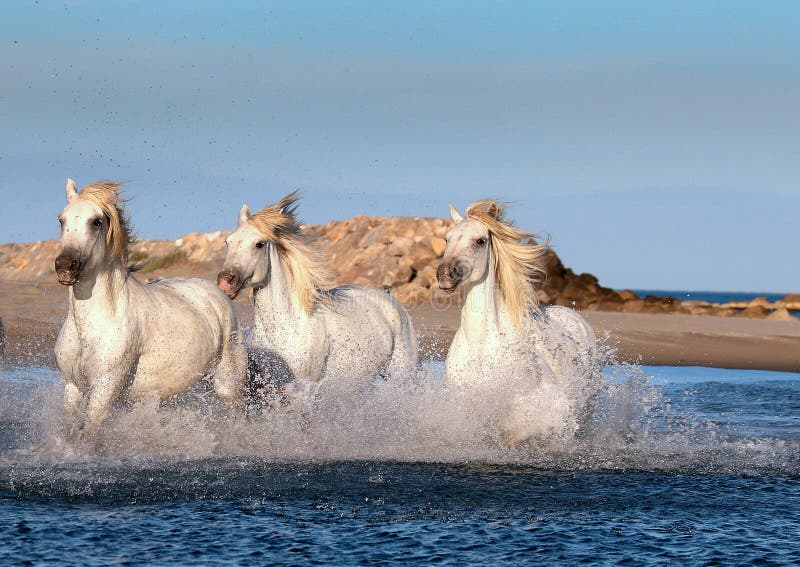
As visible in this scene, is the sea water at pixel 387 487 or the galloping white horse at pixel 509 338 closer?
the sea water at pixel 387 487

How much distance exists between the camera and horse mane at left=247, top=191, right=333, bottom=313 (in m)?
9.45

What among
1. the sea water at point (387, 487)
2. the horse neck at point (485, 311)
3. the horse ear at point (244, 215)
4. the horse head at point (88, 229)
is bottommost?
the sea water at point (387, 487)

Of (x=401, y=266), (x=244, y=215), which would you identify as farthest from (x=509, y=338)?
(x=401, y=266)

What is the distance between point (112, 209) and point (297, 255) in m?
2.28

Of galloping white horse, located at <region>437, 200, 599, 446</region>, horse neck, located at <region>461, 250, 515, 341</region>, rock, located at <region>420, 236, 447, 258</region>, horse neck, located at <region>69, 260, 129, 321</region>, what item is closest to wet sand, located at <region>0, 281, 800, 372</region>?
rock, located at <region>420, 236, 447, 258</region>

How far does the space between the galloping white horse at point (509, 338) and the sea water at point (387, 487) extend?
0.24 m

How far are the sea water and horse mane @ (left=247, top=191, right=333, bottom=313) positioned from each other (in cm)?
Result: 100

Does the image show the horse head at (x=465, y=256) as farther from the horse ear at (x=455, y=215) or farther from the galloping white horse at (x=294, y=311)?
the galloping white horse at (x=294, y=311)

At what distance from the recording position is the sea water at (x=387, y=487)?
5.57 metres

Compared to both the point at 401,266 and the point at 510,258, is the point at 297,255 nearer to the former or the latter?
the point at 510,258

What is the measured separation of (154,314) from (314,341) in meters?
1.65

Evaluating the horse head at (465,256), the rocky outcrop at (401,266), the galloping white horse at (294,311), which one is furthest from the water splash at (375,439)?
the rocky outcrop at (401,266)

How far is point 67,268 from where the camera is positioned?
7262 mm

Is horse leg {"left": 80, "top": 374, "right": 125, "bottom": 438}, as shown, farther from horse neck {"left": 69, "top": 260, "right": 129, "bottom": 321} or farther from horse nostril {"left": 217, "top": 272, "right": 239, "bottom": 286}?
horse nostril {"left": 217, "top": 272, "right": 239, "bottom": 286}
